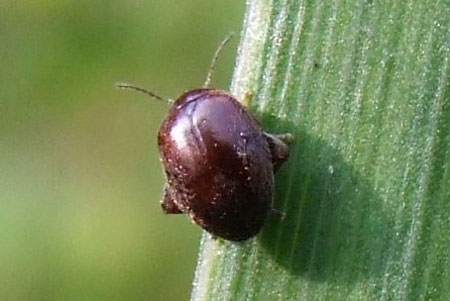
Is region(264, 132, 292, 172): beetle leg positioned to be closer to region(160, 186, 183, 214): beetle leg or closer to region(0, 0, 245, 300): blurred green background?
region(160, 186, 183, 214): beetle leg

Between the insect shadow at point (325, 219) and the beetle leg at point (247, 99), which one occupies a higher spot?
the beetle leg at point (247, 99)

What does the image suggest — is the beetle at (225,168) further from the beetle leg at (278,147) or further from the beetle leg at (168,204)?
the beetle leg at (168,204)

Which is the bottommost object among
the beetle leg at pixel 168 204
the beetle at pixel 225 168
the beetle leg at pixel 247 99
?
the beetle leg at pixel 168 204

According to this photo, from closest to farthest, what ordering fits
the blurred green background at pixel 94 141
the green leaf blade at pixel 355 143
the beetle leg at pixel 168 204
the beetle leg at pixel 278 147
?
the green leaf blade at pixel 355 143
the beetle leg at pixel 278 147
the beetle leg at pixel 168 204
the blurred green background at pixel 94 141

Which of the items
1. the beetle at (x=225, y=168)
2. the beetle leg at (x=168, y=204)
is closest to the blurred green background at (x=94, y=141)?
the beetle leg at (x=168, y=204)

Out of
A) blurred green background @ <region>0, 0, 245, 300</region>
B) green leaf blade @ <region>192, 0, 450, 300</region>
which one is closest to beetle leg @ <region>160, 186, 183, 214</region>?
green leaf blade @ <region>192, 0, 450, 300</region>

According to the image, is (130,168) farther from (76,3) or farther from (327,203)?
(327,203)
